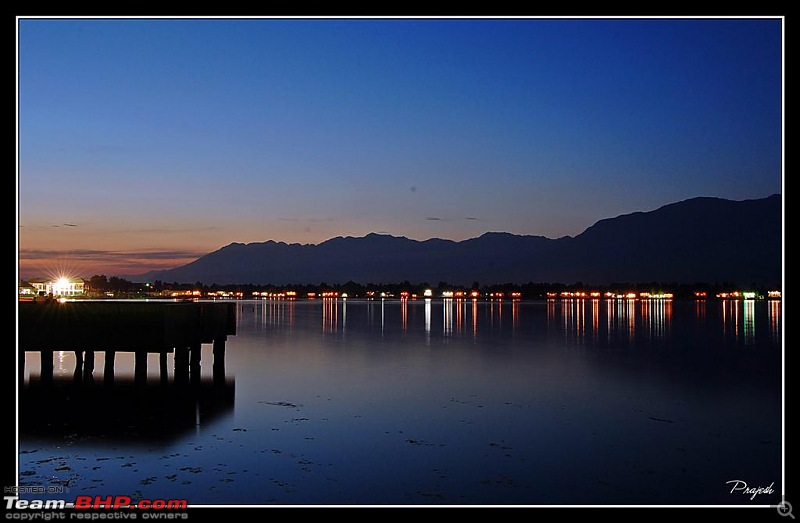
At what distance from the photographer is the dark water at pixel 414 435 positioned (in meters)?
14.2

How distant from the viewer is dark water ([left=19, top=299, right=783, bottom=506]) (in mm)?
14227

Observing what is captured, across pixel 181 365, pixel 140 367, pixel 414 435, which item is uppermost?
pixel 140 367

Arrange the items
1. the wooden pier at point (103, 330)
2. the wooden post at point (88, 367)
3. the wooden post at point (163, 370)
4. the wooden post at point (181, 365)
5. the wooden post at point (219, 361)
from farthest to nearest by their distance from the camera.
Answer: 1. the wooden post at point (219, 361)
2. the wooden post at point (163, 370)
3. the wooden post at point (181, 365)
4. the wooden post at point (88, 367)
5. the wooden pier at point (103, 330)

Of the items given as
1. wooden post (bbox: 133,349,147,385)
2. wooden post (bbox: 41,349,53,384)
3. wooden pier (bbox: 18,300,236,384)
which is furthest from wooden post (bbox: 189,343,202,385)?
wooden post (bbox: 41,349,53,384)

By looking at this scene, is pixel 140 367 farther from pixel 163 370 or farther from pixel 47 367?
pixel 47 367

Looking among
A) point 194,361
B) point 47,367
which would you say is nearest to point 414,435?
point 194,361

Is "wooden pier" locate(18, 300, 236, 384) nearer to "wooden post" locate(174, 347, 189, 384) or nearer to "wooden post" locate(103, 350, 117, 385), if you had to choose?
"wooden post" locate(103, 350, 117, 385)

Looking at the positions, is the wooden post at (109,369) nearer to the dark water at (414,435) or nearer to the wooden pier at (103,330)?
the wooden pier at (103,330)

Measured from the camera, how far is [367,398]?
26.6 metres

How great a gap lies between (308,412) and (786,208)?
56.7 ft

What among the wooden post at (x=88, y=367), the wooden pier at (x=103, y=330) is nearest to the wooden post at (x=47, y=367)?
the wooden pier at (x=103, y=330)

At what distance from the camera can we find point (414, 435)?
64.8ft

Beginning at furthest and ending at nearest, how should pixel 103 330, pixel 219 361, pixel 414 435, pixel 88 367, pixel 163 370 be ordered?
pixel 219 361 < pixel 163 370 < pixel 88 367 < pixel 103 330 < pixel 414 435

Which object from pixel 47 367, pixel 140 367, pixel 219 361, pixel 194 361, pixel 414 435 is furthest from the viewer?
pixel 219 361
